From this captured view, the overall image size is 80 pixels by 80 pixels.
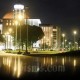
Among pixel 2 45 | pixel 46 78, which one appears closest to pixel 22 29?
pixel 2 45

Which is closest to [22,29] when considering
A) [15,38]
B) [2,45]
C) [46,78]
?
[15,38]

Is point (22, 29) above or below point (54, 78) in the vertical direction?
above

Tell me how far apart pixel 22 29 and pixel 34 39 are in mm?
7480

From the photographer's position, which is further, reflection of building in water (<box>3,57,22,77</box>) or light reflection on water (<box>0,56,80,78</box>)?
light reflection on water (<box>0,56,80,78</box>)

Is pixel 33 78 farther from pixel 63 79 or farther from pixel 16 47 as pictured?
pixel 16 47

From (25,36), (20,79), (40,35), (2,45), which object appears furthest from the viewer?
(2,45)

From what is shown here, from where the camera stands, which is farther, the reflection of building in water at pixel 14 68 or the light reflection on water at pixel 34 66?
the light reflection on water at pixel 34 66

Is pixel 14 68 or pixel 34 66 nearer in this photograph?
pixel 14 68

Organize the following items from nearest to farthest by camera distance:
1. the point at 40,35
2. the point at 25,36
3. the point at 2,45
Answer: the point at 25,36 < the point at 40,35 < the point at 2,45

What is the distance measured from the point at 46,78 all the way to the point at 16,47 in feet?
414

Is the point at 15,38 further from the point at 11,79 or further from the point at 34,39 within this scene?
the point at 11,79

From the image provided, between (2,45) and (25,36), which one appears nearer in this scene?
(25,36)

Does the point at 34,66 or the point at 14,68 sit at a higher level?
the point at 34,66

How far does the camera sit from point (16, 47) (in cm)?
14625
